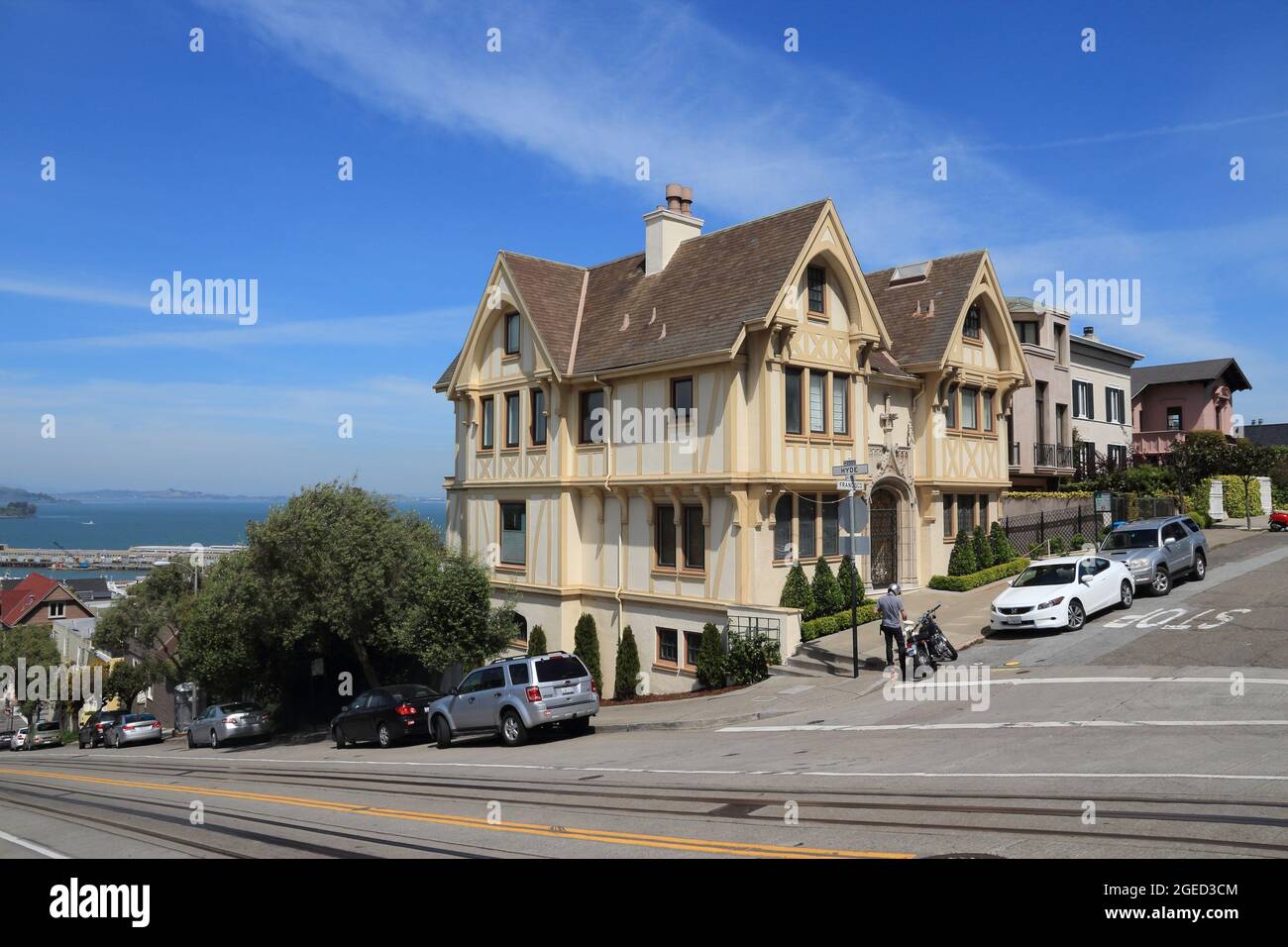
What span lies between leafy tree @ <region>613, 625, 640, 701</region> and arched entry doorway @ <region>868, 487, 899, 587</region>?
734cm

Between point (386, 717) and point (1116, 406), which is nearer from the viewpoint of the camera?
point (386, 717)

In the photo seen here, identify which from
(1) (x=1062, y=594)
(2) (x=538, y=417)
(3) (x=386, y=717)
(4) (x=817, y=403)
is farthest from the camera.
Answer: (2) (x=538, y=417)

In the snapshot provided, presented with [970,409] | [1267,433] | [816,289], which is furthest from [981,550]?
[1267,433]

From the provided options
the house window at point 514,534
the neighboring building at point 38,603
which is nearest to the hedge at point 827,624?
the house window at point 514,534

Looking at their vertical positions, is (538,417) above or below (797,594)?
above

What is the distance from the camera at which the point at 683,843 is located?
884 cm

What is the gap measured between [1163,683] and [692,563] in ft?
40.0

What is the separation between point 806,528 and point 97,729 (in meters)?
33.3

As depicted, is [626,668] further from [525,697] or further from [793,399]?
[793,399]

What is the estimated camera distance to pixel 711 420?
24.6 metres

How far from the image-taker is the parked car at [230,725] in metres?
31.3
